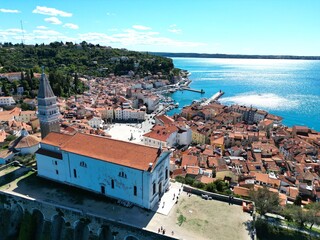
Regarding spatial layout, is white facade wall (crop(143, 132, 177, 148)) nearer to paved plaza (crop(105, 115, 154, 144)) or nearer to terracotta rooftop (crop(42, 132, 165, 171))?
paved plaza (crop(105, 115, 154, 144))

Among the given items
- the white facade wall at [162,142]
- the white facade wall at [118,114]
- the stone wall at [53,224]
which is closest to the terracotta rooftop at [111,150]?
the stone wall at [53,224]

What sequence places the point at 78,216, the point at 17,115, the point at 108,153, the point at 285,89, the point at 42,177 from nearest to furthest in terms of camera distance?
the point at 78,216 → the point at 108,153 → the point at 42,177 → the point at 17,115 → the point at 285,89

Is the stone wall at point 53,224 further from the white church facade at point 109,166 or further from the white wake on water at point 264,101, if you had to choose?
the white wake on water at point 264,101

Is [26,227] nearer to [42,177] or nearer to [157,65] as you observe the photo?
[42,177]

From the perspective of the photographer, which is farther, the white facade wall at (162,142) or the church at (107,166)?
the white facade wall at (162,142)

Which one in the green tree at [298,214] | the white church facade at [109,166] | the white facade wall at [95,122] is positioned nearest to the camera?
the white church facade at [109,166]

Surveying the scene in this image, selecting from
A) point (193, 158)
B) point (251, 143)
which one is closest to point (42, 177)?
point (193, 158)
